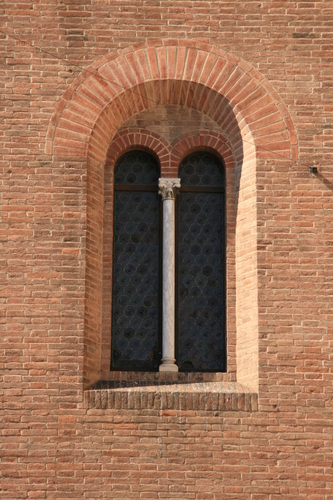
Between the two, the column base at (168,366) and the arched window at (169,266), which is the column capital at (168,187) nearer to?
the arched window at (169,266)

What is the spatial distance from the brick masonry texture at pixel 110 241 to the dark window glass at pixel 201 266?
23 centimetres

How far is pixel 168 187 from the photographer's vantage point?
1277 cm

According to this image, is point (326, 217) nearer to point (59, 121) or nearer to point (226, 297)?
point (226, 297)

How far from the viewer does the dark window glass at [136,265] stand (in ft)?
40.9

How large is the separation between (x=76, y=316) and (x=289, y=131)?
3.31 meters

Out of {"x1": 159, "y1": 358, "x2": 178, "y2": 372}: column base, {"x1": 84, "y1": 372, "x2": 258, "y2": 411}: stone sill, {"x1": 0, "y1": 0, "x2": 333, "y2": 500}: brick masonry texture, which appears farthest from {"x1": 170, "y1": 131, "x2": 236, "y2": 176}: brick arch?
{"x1": 84, "y1": 372, "x2": 258, "y2": 411}: stone sill

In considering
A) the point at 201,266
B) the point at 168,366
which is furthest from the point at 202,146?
the point at 168,366

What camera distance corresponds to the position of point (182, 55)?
12.7m

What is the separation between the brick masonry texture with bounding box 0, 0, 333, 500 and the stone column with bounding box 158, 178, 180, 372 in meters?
0.22

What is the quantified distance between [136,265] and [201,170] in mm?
1461

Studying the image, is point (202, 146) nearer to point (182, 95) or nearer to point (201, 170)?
point (201, 170)

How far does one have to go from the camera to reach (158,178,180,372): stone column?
12273 mm

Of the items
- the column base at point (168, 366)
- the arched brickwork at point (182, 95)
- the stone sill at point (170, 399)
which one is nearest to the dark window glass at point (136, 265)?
the column base at point (168, 366)

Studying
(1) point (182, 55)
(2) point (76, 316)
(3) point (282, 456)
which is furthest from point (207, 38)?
(3) point (282, 456)
